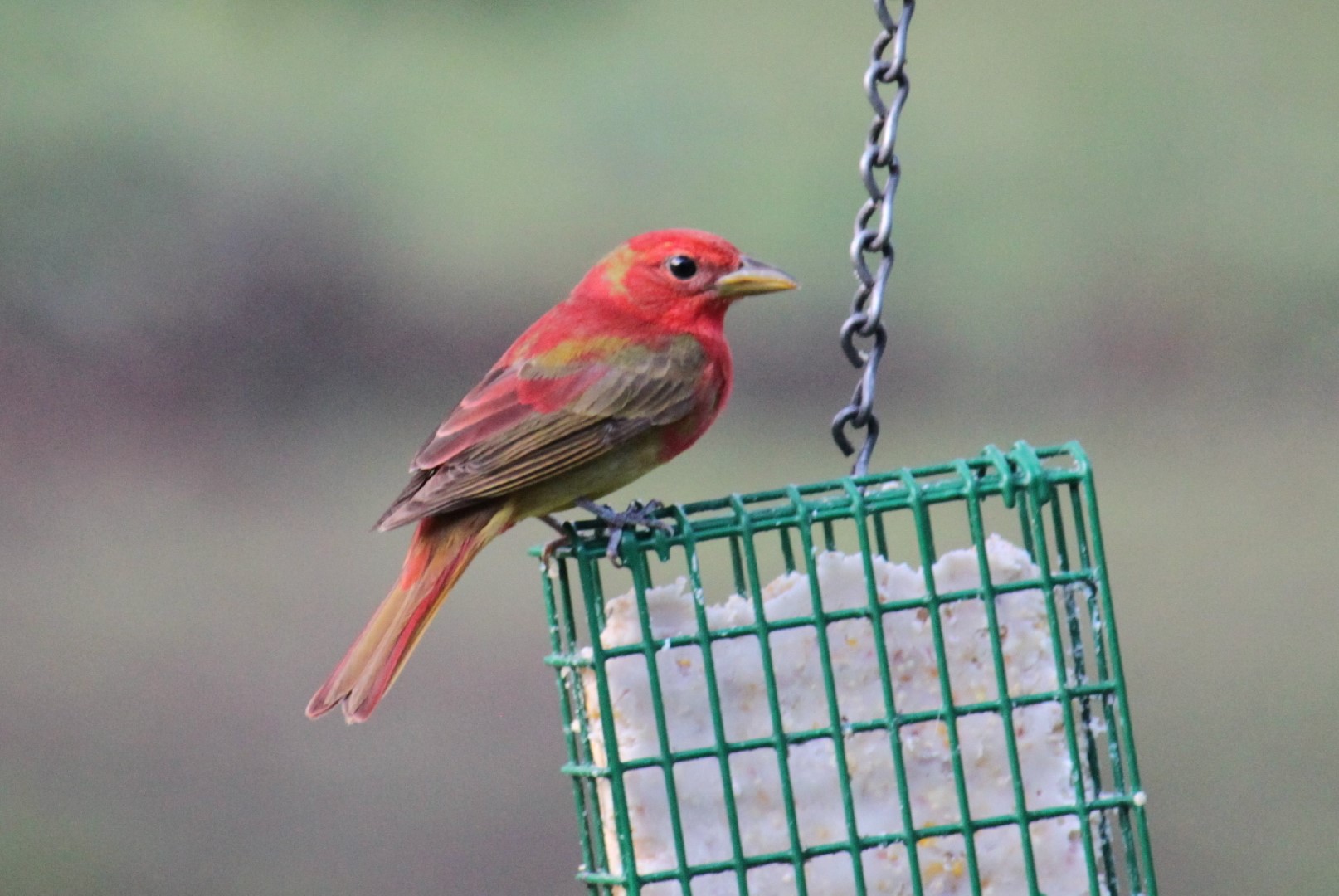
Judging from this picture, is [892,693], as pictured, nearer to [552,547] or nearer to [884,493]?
[884,493]

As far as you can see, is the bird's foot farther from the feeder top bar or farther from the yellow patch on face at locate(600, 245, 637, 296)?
the yellow patch on face at locate(600, 245, 637, 296)

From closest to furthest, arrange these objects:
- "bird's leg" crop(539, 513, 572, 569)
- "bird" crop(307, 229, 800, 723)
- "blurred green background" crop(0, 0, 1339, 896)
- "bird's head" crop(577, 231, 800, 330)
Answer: "bird's leg" crop(539, 513, 572, 569)
"bird" crop(307, 229, 800, 723)
"bird's head" crop(577, 231, 800, 330)
"blurred green background" crop(0, 0, 1339, 896)

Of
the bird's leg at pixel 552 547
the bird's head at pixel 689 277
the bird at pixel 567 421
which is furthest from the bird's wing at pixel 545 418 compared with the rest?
the bird's leg at pixel 552 547

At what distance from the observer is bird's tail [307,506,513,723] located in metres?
3.96

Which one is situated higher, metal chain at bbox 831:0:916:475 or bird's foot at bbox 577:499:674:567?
metal chain at bbox 831:0:916:475

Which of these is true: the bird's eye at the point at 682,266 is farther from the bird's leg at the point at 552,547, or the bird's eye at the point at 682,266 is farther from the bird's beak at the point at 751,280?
the bird's leg at the point at 552,547

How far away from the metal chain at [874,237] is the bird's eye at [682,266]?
924 millimetres

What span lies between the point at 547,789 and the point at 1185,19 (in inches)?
191

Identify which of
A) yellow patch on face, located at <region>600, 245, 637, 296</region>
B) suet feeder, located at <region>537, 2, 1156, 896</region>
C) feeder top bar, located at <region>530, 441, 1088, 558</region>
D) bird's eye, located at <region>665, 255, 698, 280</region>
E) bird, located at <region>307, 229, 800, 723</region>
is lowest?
suet feeder, located at <region>537, 2, 1156, 896</region>

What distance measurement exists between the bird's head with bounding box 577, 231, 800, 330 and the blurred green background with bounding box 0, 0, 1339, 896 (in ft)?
9.90

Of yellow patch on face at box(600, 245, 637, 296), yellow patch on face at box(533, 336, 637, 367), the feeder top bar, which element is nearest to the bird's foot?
the feeder top bar

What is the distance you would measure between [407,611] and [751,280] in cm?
121

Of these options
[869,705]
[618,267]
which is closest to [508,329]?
[618,267]

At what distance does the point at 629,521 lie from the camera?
11.8 feet
